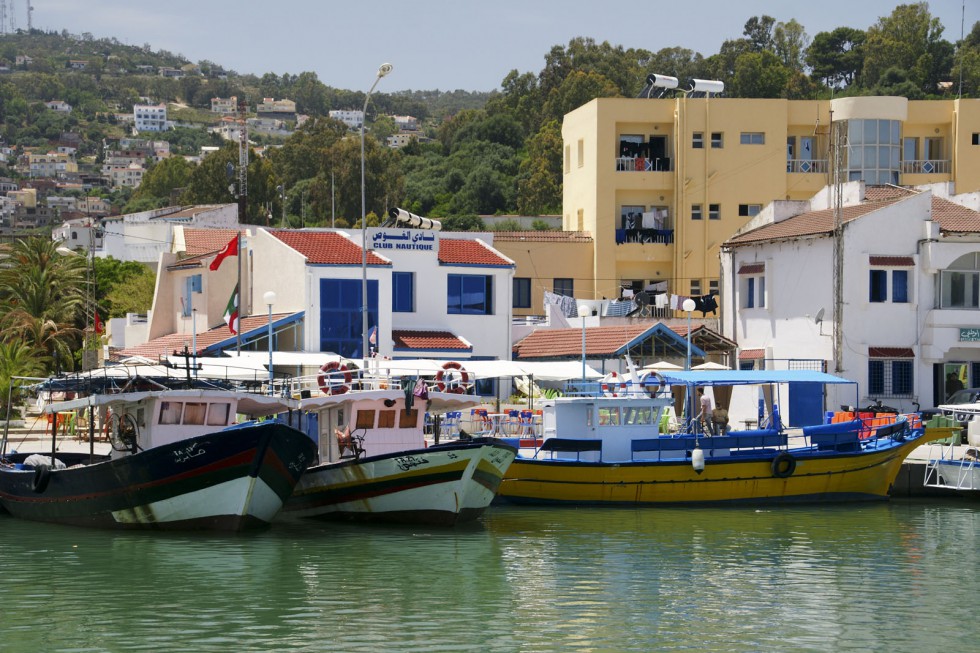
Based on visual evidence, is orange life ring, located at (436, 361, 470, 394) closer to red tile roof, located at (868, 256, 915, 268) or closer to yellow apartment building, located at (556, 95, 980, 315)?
red tile roof, located at (868, 256, 915, 268)

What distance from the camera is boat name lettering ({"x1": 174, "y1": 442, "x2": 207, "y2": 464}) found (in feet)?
97.2

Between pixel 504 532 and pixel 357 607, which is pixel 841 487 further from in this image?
pixel 357 607

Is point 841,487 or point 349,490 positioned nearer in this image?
point 349,490

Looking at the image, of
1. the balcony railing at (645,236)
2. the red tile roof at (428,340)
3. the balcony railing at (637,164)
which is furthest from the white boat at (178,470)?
the balcony railing at (637,164)

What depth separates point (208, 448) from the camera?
97.3ft

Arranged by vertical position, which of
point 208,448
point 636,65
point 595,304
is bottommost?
point 208,448

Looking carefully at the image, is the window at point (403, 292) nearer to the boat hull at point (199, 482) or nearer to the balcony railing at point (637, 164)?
the boat hull at point (199, 482)

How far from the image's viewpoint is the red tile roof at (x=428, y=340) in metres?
48.6

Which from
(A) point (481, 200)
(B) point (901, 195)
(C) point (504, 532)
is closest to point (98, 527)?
(C) point (504, 532)

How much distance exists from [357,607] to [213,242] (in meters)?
39.6

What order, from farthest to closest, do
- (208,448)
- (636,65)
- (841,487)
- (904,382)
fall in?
(636,65), (904,382), (841,487), (208,448)

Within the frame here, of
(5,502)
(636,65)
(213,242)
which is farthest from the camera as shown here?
(636,65)

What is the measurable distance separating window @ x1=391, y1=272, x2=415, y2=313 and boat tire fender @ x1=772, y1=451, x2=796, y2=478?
18.0 meters

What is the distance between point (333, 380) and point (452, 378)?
449 cm
